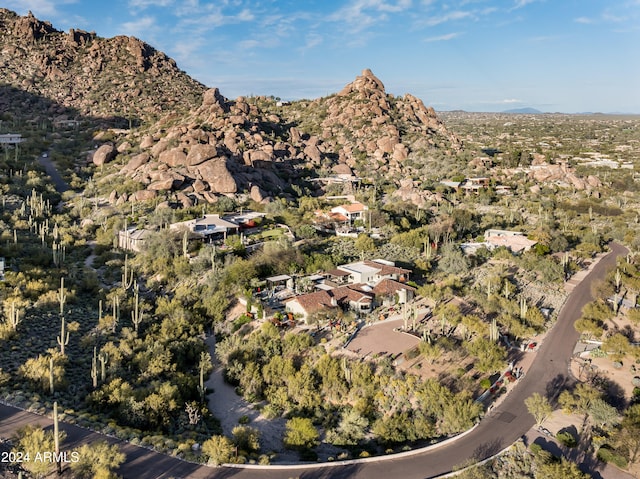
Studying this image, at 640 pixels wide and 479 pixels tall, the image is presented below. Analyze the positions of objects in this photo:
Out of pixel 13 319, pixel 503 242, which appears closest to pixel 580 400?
pixel 503 242

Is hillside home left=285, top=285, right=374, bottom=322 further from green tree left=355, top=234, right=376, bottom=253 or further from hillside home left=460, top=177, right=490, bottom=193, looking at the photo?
hillside home left=460, top=177, right=490, bottom=193

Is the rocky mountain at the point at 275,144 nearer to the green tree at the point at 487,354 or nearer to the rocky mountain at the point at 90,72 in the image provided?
the rocky mountain at the point at 90,72

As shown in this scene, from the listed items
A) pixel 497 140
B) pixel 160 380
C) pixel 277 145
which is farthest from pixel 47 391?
pixel 497 140

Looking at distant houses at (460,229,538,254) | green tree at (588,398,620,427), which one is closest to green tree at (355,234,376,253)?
distant houses at (460,229,538,254)

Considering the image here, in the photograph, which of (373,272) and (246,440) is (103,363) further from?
(373,272)

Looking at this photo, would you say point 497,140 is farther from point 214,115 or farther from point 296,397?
point 296,397

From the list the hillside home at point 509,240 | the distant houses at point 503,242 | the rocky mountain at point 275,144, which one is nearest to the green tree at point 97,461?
the distant houses at point 503,242
